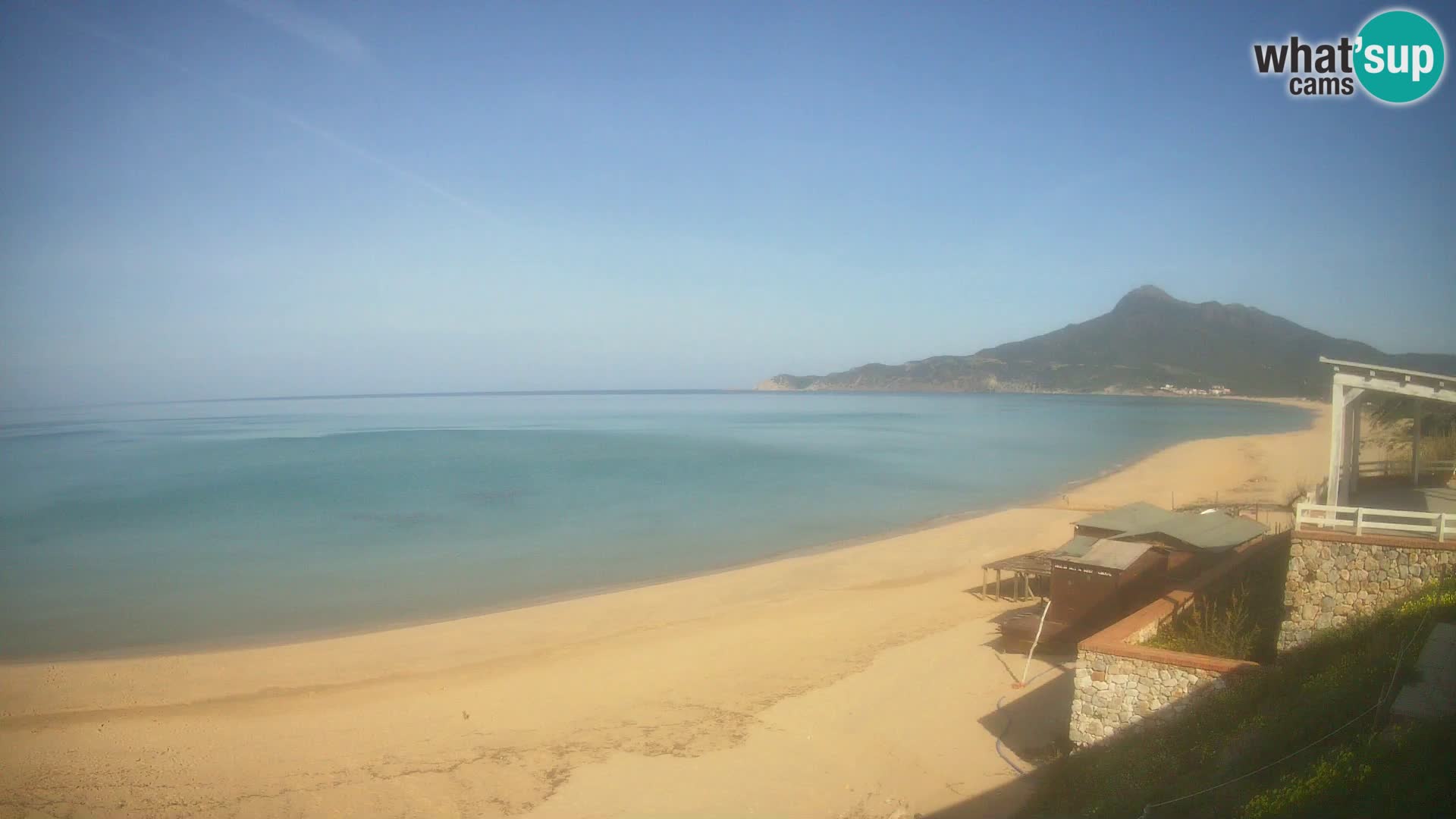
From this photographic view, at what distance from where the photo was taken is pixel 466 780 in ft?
31.7

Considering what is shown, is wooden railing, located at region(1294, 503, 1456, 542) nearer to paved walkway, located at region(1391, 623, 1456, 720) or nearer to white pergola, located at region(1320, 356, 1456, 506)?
white pergola, located at region(1320, 356, 1456, 506)

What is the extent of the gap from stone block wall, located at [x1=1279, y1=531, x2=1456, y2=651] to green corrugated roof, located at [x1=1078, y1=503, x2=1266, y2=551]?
4.46 meters

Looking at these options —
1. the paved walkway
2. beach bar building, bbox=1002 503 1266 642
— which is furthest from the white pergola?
the paved walkway

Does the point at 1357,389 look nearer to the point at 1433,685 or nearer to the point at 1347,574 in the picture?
the point at 1347,574

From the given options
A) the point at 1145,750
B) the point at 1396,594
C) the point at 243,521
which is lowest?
the point at 243,521

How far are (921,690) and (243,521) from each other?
103 ft

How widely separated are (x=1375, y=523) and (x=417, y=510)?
3419cm

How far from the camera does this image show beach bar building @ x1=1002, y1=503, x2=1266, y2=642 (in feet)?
38.3

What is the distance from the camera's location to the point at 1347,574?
812 cm

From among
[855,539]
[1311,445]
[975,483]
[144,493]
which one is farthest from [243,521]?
[1311,445]

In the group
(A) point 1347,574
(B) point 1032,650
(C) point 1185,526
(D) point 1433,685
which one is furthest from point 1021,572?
(D) point 1433,685

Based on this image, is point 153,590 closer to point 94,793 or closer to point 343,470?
point 94,793

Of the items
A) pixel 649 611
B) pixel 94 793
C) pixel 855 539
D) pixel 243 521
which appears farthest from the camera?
pixel 243 521

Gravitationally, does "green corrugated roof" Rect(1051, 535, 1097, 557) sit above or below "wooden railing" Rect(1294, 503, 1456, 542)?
below
